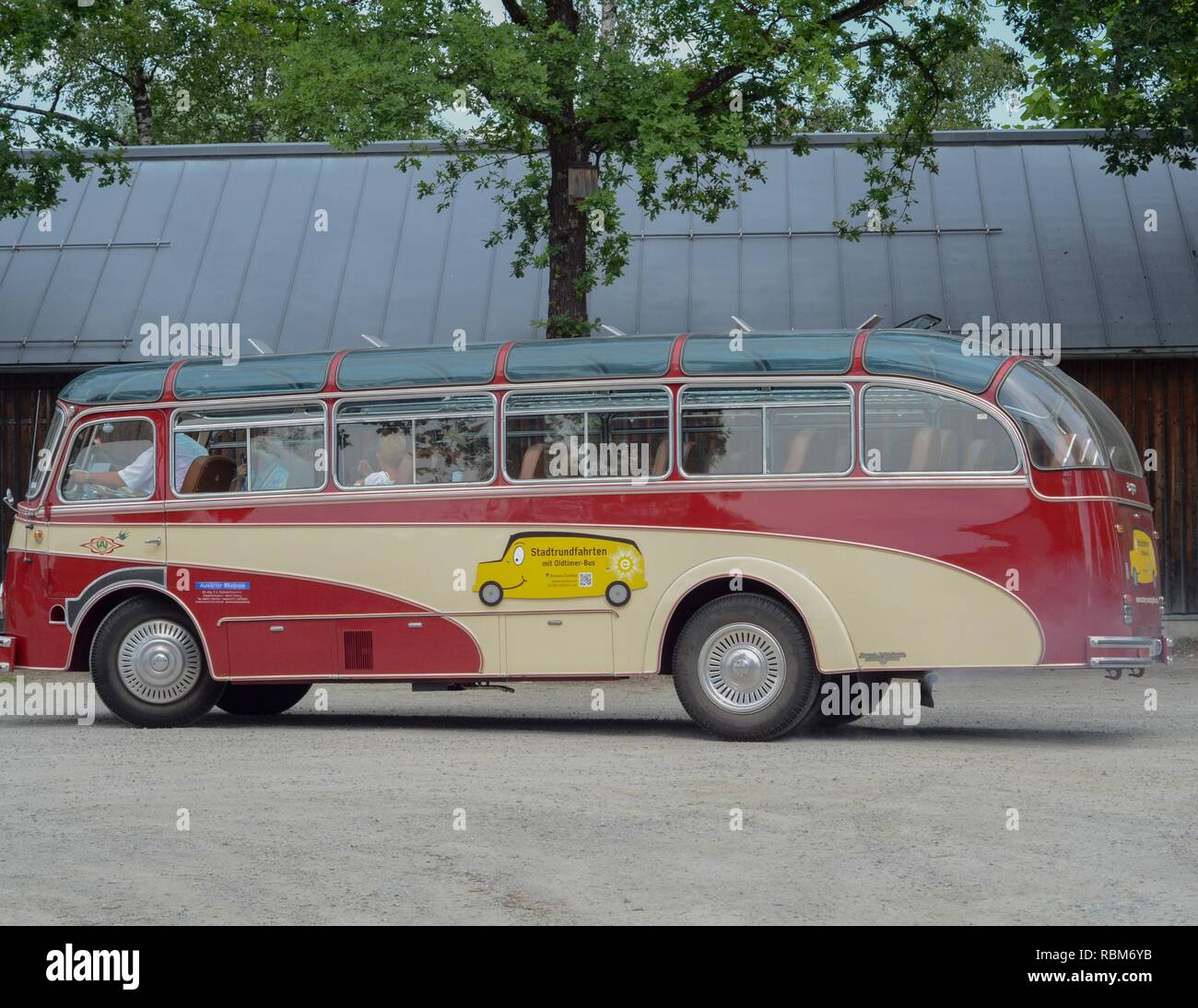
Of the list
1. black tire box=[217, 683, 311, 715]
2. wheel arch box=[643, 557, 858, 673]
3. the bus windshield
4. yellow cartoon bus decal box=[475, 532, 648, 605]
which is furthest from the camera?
black tire box=[217, 683, 311, 715]

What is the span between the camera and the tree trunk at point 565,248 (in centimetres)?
1797

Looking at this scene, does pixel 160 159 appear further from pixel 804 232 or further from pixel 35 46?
pixel 804 232

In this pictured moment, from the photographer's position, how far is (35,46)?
65.7ft

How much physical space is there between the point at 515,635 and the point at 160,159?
55.6 ft

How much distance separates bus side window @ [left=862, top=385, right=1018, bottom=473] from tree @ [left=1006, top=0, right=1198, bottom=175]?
649cm

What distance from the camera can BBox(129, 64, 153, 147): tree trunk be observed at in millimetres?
39250

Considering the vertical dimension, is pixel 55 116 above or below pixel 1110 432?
above

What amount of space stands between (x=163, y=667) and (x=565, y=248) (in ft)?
21.1

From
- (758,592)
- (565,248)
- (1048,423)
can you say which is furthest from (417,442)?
(565,248)

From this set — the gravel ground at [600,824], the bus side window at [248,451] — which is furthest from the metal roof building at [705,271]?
the gravel ground at [600,824]

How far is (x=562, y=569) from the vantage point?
13.2 meters

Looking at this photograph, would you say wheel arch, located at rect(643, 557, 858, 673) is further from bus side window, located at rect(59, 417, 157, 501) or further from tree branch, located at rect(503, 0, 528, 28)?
tree branch, located at rect(503, 0, 528, 28)

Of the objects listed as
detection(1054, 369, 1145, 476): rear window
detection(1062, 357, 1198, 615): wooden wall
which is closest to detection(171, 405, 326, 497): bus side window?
detection(1054, 369, 1145, 476): rear window

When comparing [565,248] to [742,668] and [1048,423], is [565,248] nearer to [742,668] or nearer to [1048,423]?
[742,668]
